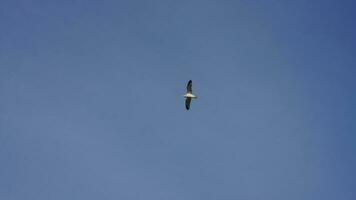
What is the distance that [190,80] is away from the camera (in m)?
120

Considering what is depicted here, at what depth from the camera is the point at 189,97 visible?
401 feet

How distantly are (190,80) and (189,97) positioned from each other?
378 cm
